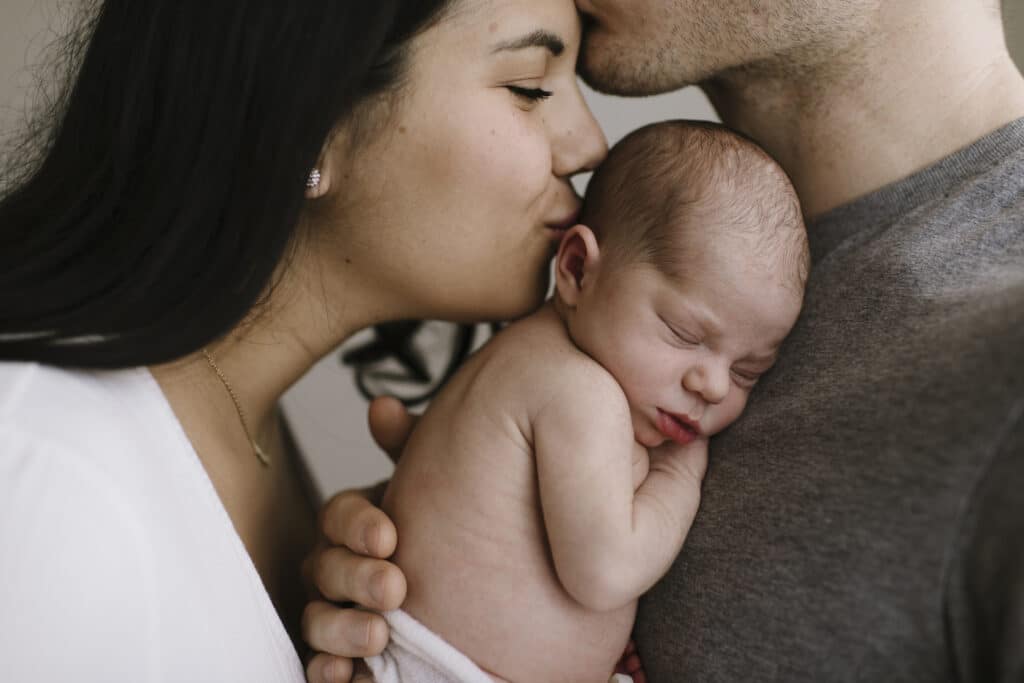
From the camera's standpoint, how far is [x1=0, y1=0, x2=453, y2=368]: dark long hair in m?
1.08

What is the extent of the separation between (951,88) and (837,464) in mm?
751

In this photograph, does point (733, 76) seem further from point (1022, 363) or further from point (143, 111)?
point (143, 111)

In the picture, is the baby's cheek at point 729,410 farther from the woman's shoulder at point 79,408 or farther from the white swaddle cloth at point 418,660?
the woman's shoulder at point 79,408

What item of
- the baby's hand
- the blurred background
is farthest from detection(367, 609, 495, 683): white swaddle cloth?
the blurred background

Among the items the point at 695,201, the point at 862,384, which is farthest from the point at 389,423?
the point at 862,384

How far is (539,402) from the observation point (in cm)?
110

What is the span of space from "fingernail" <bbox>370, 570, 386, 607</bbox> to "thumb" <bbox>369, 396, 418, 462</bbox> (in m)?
0.38

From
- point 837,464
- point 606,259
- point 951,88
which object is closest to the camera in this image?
point 837,464

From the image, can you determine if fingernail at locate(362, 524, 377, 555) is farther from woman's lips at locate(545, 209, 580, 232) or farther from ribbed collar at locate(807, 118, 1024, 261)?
ribbed collar at locate(807, 118, 1024, 261)

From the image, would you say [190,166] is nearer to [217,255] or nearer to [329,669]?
[217,255]

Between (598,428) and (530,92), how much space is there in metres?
0.53

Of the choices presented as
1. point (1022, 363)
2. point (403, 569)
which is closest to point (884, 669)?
point (1022, 363)

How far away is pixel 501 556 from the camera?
109 centimetres

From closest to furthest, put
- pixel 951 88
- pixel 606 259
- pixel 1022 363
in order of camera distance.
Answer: pixel 1022 363 < pixel 606 259 < pixel 951 88
